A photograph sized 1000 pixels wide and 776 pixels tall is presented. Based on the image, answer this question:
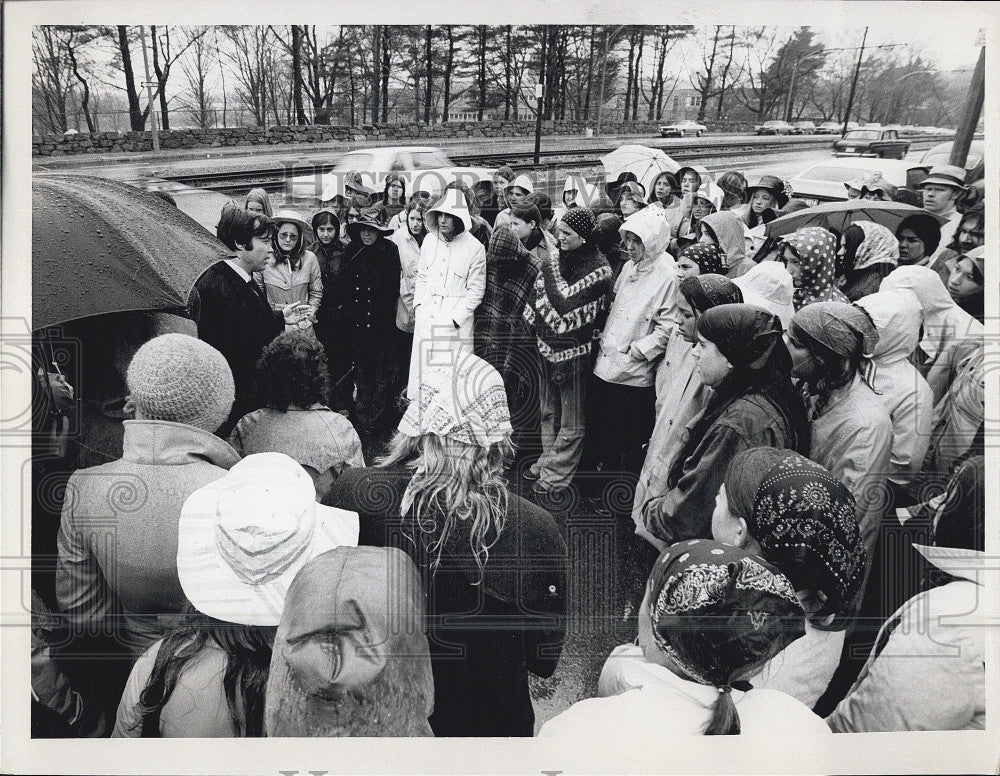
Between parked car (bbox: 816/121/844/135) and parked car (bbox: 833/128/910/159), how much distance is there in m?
0.04

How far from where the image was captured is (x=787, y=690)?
151 inches

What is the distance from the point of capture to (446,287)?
3.91m

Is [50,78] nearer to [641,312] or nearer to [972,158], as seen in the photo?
[641,312]

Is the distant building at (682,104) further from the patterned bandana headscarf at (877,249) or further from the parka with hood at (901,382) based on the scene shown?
the parka with hood at (901,382)

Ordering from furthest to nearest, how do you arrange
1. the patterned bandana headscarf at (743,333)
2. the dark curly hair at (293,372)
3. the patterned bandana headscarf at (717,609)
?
the dark curly hair at (293,372) → the patterned bandana headscarf at (743,333) → the patterned bandana headscarf at (717,609)

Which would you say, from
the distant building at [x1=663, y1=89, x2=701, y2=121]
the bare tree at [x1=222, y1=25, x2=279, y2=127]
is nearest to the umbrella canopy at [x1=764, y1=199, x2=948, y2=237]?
the distant building at [x1=663, y1=89, x2=701, y2=121]

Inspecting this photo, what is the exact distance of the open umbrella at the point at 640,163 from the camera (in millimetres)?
3932

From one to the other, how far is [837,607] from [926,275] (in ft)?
4.86

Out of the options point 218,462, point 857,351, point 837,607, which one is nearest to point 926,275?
point 857,351

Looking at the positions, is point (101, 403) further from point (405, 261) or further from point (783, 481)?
point (783, 481)

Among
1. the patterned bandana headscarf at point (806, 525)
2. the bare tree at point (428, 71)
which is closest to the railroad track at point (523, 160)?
the bare tree at point (428, 71)

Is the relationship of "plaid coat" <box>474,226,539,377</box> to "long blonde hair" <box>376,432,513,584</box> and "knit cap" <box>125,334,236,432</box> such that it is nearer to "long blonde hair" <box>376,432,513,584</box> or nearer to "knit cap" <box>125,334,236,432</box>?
"long blonde hair" <box>376,432,513,584</box>

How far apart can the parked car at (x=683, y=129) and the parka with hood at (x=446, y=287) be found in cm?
96

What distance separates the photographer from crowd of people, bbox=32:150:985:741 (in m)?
3.75
